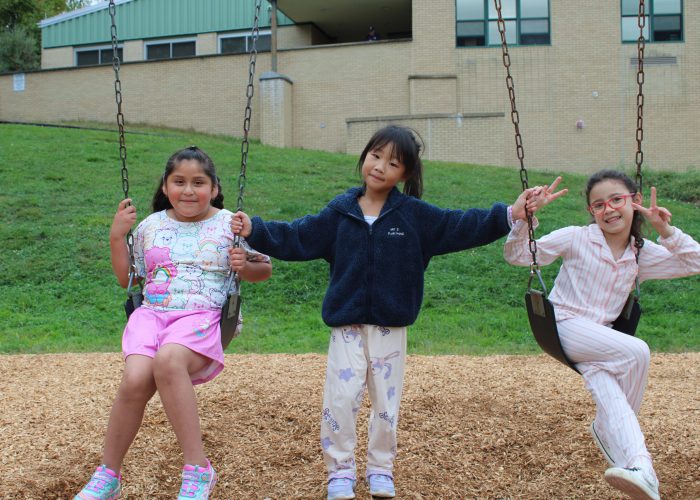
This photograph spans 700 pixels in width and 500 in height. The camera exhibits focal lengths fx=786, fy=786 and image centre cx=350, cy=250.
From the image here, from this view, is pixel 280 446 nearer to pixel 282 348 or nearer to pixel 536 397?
pixel 536 397

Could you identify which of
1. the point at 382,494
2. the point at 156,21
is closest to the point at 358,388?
the point at 382,494

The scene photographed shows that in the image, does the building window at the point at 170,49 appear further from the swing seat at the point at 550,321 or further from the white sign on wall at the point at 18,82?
the swing seat at the point at 550,321

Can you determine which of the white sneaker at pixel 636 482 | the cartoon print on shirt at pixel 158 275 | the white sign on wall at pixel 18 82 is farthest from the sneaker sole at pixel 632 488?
the white sign on wall at pixel 18 82

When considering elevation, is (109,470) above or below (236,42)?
below

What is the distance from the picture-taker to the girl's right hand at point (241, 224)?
3488 mm

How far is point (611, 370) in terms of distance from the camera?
3.41 meters

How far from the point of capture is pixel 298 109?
79.7 feet

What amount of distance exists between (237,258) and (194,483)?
97 centimetres

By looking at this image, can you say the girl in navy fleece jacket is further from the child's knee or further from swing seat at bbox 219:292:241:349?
the child's knee

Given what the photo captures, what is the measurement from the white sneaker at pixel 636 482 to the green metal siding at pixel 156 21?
26049mm

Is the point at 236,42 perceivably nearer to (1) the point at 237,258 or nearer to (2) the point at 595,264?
(1) the point at 237,258

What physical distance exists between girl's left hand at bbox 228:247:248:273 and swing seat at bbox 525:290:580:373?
1.27m

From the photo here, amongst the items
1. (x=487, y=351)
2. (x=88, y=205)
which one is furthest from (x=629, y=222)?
(x=88, y=205)

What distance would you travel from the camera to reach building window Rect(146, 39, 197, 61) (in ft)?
96.7
